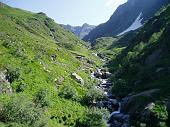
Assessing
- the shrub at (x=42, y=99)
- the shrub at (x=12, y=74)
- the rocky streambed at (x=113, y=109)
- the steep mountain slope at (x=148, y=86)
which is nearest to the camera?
the steep mountain slope at (x=148, y=86)

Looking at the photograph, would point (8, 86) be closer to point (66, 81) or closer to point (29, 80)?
A: point (29, 80)

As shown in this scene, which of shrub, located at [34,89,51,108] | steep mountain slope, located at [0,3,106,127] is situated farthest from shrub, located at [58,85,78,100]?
shrub, located at [34,89,51,108]

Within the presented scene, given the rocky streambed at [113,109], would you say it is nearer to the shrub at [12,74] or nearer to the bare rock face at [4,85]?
the shrub at [12,74]

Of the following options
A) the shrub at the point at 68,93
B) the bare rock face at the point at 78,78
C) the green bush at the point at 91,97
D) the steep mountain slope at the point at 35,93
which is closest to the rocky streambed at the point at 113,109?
the green bush at the point at 91,97

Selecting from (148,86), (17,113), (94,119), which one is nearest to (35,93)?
(17,113)

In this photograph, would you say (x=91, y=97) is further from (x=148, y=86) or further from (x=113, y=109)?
(x=148, y=86)

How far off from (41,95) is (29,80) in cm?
1206

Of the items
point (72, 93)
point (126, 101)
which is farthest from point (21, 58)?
point (126, 101)

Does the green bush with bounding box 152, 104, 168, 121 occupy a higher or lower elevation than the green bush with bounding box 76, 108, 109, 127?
higher

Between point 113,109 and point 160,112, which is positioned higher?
point 113,109

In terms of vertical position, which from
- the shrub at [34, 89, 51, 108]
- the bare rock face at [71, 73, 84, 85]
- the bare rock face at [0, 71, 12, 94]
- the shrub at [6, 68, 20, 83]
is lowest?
the shrub at [34, 89, 51, 108]

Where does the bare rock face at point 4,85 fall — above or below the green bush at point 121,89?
below

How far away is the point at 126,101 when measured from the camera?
281ft

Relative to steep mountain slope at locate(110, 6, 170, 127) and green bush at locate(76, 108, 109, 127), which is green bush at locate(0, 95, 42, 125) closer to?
green bush at locate(76, 108, 109, 127)
